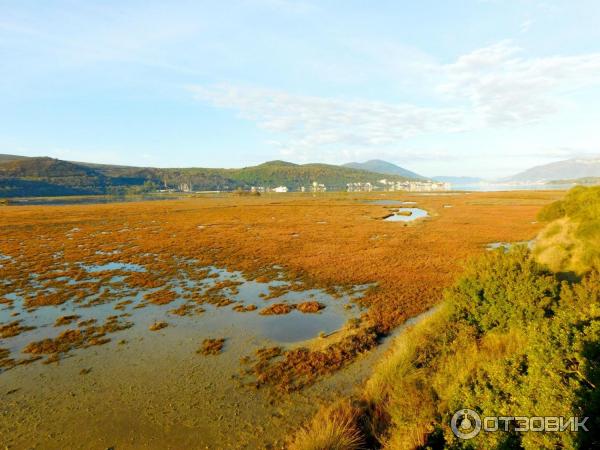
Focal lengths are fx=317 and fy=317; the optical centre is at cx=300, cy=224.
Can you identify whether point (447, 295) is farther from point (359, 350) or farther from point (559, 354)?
point (559, 354)

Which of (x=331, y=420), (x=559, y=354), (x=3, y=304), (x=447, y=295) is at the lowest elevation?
(x=3, y=304)

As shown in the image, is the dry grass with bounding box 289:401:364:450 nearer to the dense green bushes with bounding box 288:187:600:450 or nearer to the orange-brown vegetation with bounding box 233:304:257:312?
the dense green bushes with bounding box 288:187:600:450

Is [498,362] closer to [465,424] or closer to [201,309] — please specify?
[465,424]

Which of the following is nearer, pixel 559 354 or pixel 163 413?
pixel 559 354

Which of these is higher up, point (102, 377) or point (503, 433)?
point (503, 433)

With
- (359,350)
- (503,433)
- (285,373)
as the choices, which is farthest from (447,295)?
(503,433)

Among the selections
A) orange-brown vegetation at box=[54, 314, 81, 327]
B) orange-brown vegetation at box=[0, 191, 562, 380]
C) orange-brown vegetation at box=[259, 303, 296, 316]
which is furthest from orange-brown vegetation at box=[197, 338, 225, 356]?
orange-brown vegetation at box=[54, 314, 81, 327]

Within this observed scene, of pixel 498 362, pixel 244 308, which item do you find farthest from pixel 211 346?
pixel 498 362

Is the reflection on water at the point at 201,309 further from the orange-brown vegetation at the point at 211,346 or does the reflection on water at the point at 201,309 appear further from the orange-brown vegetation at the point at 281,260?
the orange-brown vegetation at the point at 211,346
